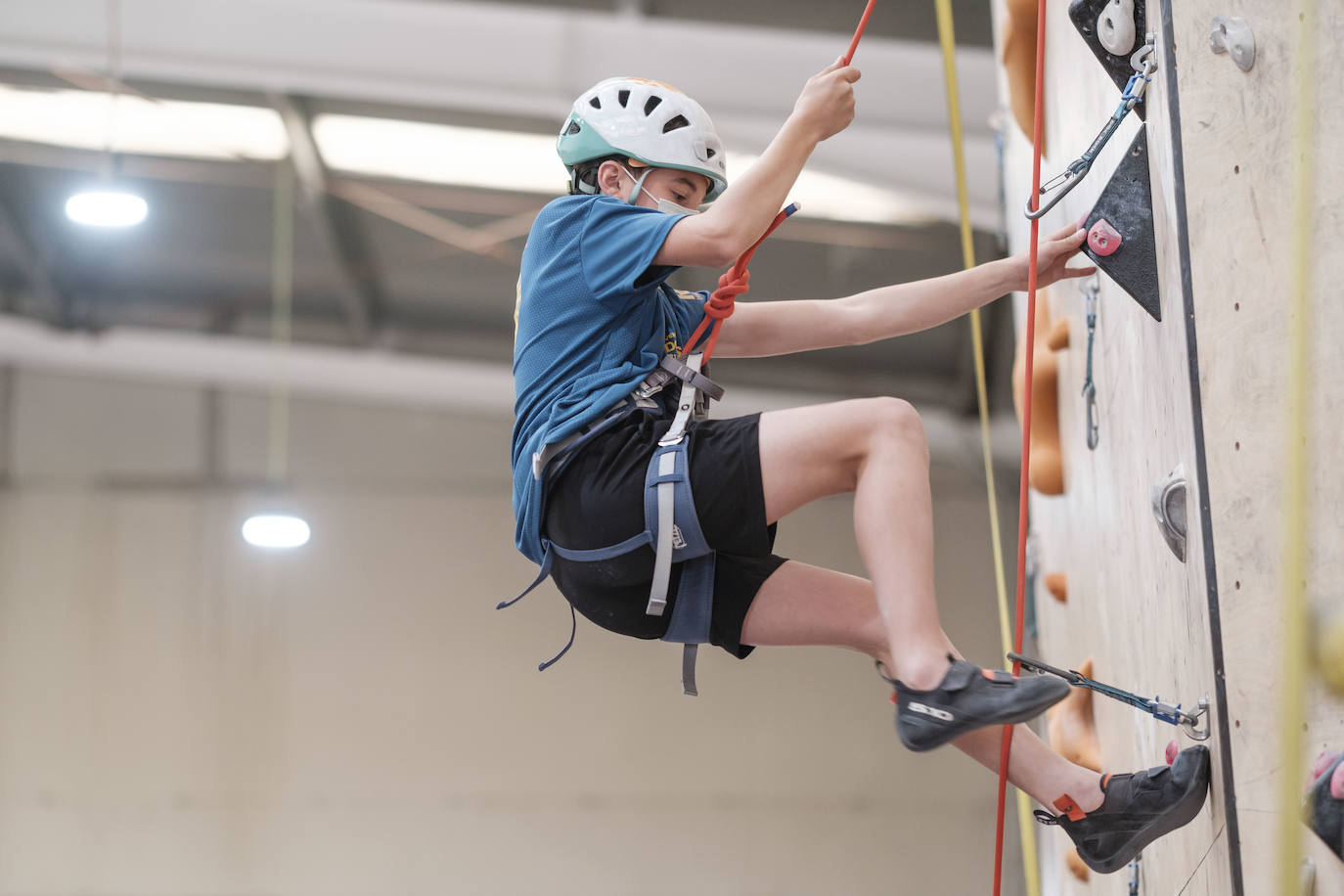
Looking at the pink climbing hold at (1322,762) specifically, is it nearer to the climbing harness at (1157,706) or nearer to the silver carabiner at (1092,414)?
the climbing harness at (1157,706)

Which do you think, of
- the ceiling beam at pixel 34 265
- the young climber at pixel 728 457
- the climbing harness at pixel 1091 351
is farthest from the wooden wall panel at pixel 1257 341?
the ceiling beam at pixel 34 265

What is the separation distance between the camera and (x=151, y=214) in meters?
7.96

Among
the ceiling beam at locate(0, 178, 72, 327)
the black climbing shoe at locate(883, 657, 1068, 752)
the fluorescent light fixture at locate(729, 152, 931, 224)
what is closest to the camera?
the black climbing shoe at locate(883, 657, 1068, 752)

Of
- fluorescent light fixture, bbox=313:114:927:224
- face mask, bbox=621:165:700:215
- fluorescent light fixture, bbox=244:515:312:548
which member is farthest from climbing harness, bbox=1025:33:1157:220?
A: fluorescent light fixture, bbox=244:515:312:548

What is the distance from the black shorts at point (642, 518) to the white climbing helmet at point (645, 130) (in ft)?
1.35

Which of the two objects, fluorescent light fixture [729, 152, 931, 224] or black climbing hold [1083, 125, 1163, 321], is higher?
fluorescent light fixture [729, 152, 931, 224]

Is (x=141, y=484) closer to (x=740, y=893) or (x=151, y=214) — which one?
(x=151, y=214)

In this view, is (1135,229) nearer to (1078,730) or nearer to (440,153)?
(1078,730)

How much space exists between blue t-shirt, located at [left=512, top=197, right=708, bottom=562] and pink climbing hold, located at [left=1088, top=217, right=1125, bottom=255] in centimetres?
59

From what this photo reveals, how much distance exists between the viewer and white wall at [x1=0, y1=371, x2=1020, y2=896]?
842 cm

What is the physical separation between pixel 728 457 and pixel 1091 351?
977 millimetres

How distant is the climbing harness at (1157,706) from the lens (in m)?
1.67

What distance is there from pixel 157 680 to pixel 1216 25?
27.3 feet

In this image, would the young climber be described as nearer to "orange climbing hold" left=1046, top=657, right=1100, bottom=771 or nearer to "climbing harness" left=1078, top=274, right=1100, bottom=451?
"climbing harness" left=1078, top=274, right=1100, bottom=451
